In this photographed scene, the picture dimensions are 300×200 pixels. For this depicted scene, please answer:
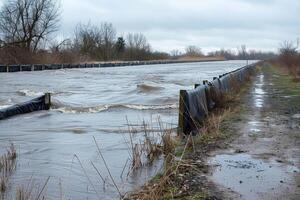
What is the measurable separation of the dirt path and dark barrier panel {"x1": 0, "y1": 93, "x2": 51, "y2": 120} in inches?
290

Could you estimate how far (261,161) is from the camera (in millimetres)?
8555

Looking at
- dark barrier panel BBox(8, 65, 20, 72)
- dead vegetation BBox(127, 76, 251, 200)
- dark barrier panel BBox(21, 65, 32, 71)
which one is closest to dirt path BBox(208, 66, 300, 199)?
dead vegetation BBox(127, 76, 251, 200)

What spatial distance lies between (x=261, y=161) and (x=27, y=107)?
36.6 ft

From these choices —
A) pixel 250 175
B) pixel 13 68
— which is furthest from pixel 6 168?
pixel 13 68

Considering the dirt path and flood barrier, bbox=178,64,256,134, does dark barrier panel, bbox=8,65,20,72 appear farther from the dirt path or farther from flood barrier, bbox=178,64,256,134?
the dirt path

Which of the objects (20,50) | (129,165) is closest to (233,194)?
(129,165)

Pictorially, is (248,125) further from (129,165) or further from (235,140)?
(129,165)

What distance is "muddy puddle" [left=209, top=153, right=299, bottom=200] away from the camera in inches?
264

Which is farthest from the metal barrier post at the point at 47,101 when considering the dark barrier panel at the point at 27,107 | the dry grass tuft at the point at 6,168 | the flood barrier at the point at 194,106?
the dry grass tuft at the point at 6,168

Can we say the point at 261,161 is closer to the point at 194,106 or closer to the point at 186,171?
the point at 186,171

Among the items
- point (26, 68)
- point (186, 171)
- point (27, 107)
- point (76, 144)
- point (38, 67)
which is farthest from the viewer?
point (38, 67)

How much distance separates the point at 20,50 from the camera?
238 ft

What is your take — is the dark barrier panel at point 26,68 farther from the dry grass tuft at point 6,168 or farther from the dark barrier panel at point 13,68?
the dry grass tuft at point 6,168

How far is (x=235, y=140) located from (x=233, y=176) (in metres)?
3.12
